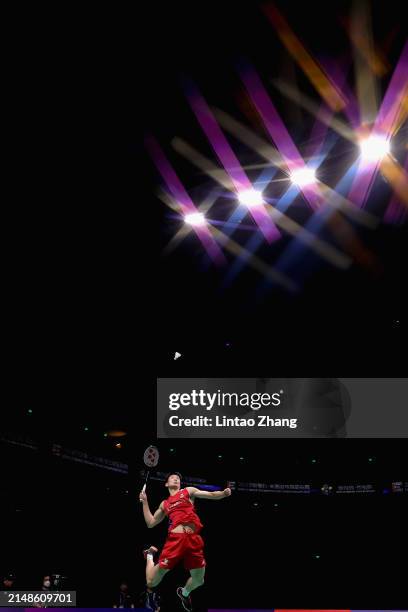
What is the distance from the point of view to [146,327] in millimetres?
13539

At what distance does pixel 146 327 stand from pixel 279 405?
5.48 m

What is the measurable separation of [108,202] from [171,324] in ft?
17.6

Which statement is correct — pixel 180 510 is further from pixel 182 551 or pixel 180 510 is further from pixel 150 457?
pixel 150 457

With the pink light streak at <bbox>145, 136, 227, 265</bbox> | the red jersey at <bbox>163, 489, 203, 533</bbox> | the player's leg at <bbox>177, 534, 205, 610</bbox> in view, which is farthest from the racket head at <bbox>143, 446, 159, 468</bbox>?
the pink light streak at <bbox>145, 136, 227, 265</bbox>

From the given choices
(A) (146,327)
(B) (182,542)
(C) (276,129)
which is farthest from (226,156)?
(A) (146,327)

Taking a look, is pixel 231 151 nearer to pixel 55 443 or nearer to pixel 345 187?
pixel 345 187

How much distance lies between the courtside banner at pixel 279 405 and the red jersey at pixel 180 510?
7985 mm

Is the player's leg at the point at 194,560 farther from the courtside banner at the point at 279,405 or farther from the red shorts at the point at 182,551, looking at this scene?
the courtside banner at the point at 279,405

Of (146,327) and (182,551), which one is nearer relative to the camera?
(182,551)

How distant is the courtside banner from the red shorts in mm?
8123

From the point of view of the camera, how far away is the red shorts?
6910 mm

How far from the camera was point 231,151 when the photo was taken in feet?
26.2

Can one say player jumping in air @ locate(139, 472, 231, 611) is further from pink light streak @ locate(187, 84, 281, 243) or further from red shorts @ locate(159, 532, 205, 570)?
pink light streak @ locate(187, 84, 281, 243)

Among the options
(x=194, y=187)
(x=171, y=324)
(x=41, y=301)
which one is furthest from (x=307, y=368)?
(x=194, y=187)
